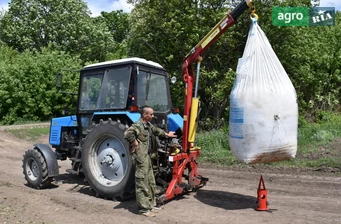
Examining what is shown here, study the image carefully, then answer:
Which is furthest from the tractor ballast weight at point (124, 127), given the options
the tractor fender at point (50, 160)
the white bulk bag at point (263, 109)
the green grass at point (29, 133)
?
the green grass at point (29, 133)

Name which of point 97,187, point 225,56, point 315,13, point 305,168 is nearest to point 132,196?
point 97,187

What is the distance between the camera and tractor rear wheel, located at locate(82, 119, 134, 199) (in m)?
6.34

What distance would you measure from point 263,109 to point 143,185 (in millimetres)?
2146

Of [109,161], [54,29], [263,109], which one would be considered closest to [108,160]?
[109,161]

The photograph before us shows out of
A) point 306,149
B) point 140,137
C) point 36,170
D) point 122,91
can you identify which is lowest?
point 36,170

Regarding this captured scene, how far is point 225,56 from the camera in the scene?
14797 mm

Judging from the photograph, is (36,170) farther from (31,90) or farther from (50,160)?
(31,90)

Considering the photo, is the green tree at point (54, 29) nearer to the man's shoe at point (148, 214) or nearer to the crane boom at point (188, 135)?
the crane boom at point (188, 135)

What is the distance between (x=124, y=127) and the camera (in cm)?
633

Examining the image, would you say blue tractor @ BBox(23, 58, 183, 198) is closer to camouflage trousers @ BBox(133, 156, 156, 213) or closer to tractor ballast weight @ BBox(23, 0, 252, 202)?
tractor ballast weight @ BBox(23, 0, 252, 202)

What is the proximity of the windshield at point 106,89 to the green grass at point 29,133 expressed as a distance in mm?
10105

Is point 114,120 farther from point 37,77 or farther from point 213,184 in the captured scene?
point 37,77

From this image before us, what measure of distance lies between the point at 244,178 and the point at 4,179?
542 centimetres

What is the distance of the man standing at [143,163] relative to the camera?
19.0ft
